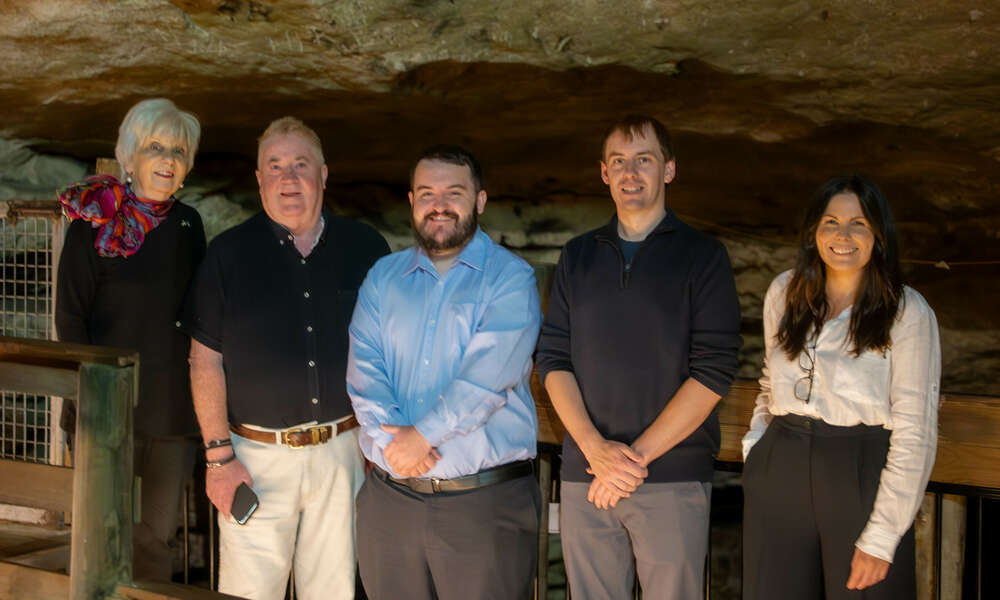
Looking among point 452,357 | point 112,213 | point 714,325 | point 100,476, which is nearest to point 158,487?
point 100,476

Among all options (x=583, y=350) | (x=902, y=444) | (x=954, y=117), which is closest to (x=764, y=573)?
(x=902, y=444)

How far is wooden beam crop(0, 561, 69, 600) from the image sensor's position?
8.74 ft

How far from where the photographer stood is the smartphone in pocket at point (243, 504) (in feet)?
8.26

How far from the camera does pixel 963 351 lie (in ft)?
19.1

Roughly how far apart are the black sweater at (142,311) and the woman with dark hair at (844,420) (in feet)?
6.01

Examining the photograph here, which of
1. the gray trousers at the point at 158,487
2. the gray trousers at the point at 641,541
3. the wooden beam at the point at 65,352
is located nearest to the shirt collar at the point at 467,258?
the gray trousers at the point at 641,541

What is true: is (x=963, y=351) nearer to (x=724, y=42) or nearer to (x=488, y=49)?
(x=724, y=42)

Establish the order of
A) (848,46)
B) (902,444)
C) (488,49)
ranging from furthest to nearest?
(488,49) → (848,46) → (902,444)

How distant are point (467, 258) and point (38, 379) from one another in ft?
4.56

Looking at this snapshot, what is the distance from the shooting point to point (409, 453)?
90.0 inches

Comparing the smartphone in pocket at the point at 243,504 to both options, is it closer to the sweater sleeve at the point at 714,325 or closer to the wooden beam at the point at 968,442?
the sweater sleeve at the point at 714,325

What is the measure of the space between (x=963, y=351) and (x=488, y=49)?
398cm

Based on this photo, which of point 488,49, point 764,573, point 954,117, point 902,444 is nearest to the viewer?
point 902,444

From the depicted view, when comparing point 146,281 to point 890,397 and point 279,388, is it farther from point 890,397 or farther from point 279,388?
point 890,397
